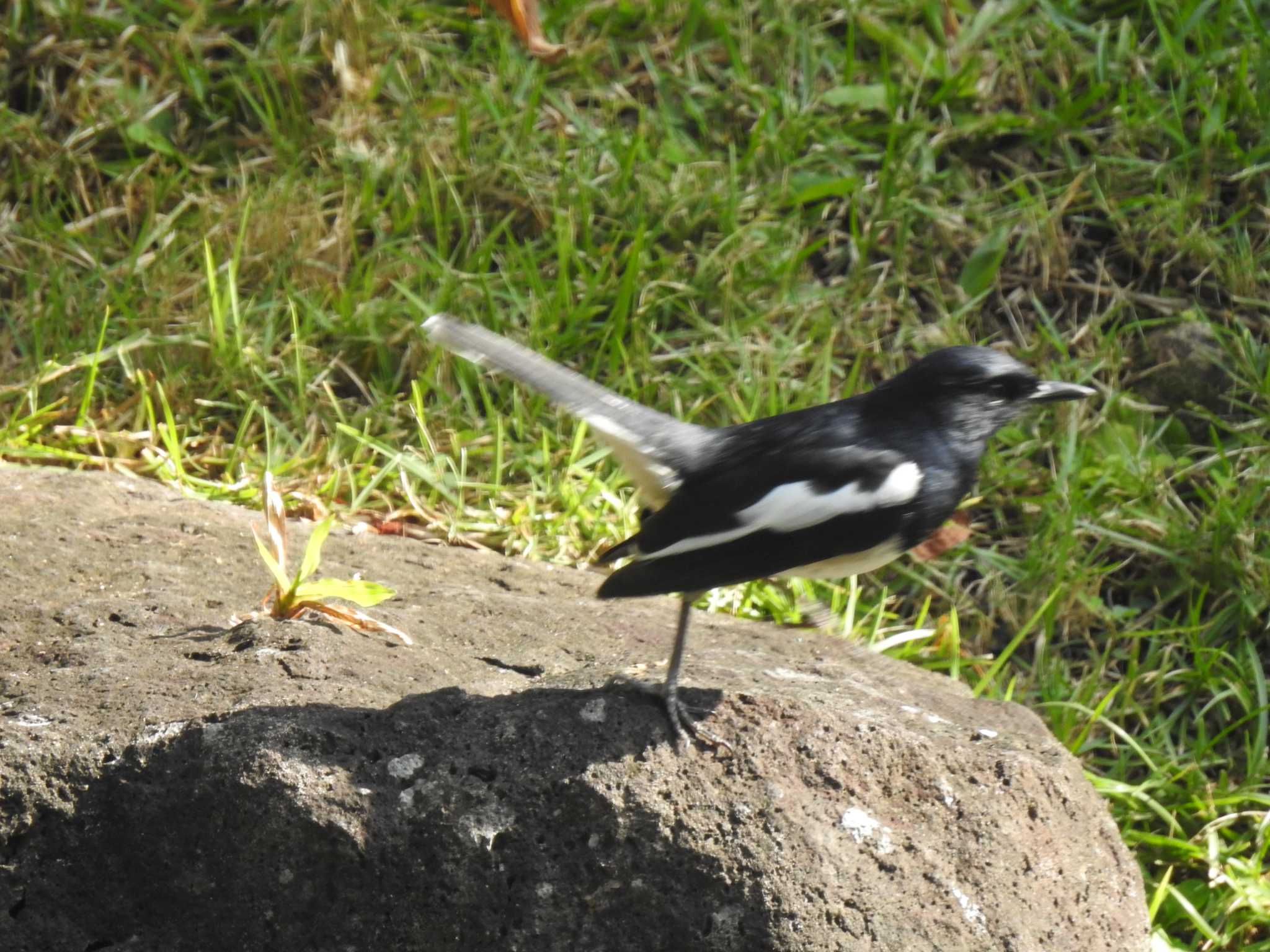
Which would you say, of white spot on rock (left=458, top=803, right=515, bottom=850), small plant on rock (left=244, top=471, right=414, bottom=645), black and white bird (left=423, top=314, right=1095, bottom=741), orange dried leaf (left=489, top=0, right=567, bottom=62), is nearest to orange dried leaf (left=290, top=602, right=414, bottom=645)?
small plant on rock (left=244, top=471, right=414, bottom=645)

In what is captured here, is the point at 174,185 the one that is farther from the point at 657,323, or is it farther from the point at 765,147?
the point at 765,147

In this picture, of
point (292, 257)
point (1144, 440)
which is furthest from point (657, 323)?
point (1144, 440)

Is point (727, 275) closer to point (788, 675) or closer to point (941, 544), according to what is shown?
point (941, 544)

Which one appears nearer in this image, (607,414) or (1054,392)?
(607,414)

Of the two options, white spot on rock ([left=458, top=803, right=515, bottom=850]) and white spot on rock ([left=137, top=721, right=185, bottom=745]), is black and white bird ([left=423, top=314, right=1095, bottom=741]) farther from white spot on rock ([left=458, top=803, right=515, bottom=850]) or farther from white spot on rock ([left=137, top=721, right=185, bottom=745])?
white spot on rock ([left=137, top=721, right=185, bottom=745])

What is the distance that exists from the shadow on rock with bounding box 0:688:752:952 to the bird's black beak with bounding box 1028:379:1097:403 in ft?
4.49

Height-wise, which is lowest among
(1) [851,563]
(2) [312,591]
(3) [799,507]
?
(2) [312,591]

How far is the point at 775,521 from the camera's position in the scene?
2.86 m

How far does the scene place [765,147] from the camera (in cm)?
533

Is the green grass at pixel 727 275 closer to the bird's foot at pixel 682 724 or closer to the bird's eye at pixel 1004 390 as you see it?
the bird's eye at pixel 1004 390

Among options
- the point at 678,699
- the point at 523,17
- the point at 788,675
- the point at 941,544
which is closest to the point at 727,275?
the point at 941,544

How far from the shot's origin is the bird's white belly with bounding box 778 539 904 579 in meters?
2.91

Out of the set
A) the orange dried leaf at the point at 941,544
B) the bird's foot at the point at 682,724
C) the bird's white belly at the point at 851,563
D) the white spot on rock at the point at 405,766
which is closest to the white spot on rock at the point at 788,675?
the bird's white belly at the point at 851,563

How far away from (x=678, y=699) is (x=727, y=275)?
2.45m
